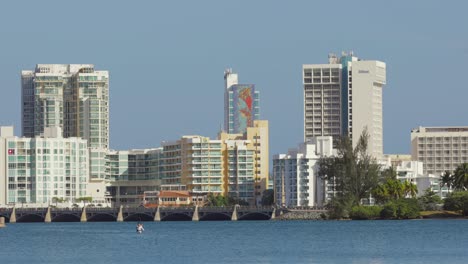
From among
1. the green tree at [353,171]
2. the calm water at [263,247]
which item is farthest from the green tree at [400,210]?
the calm water at [263,247]

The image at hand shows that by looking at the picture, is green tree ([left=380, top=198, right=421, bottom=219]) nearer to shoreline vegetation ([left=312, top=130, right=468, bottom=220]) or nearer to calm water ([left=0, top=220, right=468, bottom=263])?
shoreline vegetation ([left=312, top=130, right=468, bottom=220])

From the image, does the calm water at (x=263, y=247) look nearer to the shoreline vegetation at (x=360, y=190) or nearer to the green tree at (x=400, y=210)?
the shoreline vegetation at (x=360, y=190)

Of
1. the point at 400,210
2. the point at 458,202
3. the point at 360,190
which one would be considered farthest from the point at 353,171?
the point at 458,202

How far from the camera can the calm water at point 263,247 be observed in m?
105

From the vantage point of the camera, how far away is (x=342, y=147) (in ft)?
635

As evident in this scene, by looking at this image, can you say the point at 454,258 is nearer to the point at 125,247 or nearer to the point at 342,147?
the point at 125,247

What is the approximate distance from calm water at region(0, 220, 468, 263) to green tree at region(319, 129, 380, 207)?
2841cm

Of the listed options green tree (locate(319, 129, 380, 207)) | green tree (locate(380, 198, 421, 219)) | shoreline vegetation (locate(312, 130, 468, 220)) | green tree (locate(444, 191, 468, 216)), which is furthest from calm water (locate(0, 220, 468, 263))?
green tree (locate(380, 198, 421, 219))

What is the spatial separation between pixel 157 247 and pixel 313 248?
46.8 ft

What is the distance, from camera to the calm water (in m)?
105

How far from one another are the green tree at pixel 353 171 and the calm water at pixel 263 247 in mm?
28408

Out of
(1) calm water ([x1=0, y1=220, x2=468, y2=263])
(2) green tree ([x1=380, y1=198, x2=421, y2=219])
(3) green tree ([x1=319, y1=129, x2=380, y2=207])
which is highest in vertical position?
(3) green tree ([x1=319, y1=129, x2=380, y2=207])

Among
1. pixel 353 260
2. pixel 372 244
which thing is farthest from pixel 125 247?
pixel 353 260

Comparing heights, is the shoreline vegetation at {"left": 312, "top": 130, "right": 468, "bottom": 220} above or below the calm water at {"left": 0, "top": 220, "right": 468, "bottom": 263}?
above
